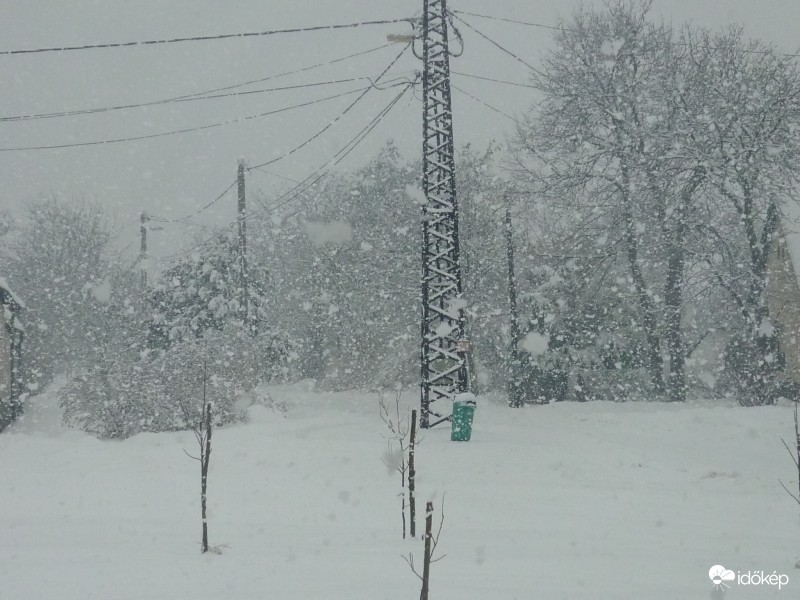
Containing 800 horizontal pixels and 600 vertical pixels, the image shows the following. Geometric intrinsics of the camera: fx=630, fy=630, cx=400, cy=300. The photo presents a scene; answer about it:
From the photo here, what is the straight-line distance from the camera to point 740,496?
7.89 m

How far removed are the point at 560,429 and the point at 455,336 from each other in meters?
3.16

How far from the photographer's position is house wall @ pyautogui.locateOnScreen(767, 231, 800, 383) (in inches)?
737

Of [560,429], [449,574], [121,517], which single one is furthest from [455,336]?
[449,574]

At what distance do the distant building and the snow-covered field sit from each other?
9.55 metres

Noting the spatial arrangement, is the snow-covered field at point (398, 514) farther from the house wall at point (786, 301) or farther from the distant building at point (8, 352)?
the distant building at point (8, 352)

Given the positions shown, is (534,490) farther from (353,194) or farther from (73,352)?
(73,352)

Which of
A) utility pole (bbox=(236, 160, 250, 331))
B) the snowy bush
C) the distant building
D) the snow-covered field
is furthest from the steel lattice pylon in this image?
the distant building

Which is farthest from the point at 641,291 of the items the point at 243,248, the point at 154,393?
the point at 154,393

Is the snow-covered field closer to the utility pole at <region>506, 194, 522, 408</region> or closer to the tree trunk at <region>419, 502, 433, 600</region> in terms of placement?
the tree trunk at <region>419, 502, 433, 600</region>

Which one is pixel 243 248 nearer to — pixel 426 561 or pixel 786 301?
pixel 786 301

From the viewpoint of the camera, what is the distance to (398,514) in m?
7.19

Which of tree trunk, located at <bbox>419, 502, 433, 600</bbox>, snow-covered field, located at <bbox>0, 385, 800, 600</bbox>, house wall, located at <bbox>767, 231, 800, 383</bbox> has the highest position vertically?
house wall, located at <bbox>767, 231, 800, 383</bbox>

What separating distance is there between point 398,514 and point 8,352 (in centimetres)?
2037

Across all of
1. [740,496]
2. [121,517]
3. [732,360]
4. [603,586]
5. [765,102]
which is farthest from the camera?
[732,360]
